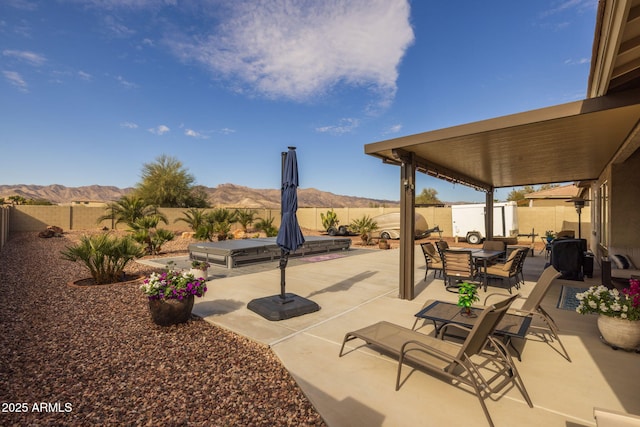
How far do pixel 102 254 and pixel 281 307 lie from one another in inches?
167

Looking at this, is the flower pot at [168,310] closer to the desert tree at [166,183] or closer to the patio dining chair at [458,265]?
the patio dining chair at [458,265]

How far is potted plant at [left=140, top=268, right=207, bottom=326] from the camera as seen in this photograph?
3949 millimetres

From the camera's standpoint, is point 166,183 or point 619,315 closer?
point 619,315

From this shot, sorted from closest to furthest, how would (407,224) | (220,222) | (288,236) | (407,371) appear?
1. (407,371)
2. (288,236)
3. (407,224)
4. (220,222)

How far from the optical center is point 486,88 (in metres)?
12.3

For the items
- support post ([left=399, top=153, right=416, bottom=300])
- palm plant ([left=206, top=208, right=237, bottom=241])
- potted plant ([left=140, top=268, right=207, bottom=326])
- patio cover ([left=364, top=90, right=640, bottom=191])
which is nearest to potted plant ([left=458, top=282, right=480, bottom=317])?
support post ([left=399, top=153, right=416, bottom=300])

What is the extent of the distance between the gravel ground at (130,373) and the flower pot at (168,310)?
11 cm

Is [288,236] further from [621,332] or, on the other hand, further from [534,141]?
[534,141]

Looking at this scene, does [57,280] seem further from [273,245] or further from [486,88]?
[486,88]

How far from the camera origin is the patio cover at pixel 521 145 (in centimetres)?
363

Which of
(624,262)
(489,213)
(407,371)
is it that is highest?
(489,213)

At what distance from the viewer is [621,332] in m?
3.33

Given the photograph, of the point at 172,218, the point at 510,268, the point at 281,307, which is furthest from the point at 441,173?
the point at 172,218

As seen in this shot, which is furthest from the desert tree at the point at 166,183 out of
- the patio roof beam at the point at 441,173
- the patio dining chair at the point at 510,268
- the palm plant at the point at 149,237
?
the patio dining chair at the point at 510,268
